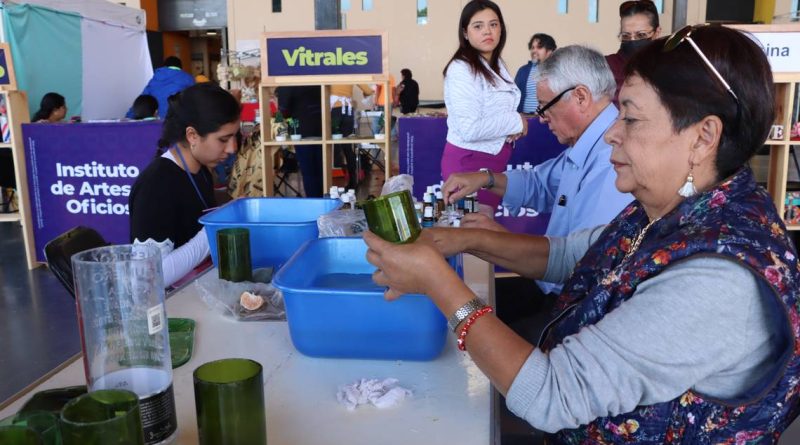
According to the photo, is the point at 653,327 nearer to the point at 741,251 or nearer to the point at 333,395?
the point at 741,251

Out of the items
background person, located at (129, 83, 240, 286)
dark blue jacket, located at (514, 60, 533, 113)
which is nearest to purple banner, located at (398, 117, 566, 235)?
dark blue jacket, located at (514, 60, 533, 113)

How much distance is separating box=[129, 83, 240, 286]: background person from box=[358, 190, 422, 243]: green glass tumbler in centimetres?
113

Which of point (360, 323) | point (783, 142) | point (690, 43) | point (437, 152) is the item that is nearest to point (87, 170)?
point (437, 152)

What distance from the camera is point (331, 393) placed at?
1045 millimetres

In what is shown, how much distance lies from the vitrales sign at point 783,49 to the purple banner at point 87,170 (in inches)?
154

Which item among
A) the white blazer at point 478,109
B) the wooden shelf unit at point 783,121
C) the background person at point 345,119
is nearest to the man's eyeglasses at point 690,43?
the white blazer at point 478,109

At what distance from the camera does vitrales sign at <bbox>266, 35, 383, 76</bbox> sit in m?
4.14

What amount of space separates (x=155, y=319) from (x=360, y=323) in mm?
363

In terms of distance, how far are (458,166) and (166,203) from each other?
59.0 inches

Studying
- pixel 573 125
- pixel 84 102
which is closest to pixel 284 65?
pixel 573 125

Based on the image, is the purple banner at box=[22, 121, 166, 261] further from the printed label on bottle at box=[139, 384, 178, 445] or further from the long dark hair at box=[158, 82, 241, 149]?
the printed label on bottle at box=[139, 384, 178, 445]

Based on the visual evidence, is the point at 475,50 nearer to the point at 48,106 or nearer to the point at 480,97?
the point at 480,97

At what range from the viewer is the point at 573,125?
1.95 meters

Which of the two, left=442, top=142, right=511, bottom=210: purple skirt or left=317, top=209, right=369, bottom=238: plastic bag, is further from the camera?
left=442, top=142, right=511, bottom=210: purple skirt
